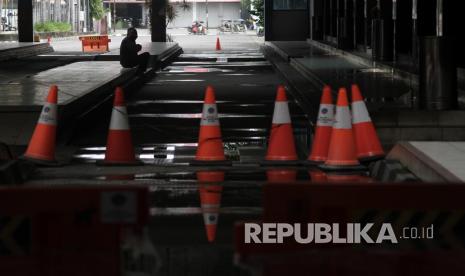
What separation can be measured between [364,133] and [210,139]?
159 cm

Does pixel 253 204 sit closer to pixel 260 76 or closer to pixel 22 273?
pixel 22 273

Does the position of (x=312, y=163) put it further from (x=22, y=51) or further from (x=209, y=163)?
(x=22, y=51)

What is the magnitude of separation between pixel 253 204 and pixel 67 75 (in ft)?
57.4

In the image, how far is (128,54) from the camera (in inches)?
1175

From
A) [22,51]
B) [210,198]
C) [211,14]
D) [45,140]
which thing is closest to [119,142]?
[45,140]

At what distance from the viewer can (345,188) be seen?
480 centimetres

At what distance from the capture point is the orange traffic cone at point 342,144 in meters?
11.6

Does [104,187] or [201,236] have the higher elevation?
[104,187]

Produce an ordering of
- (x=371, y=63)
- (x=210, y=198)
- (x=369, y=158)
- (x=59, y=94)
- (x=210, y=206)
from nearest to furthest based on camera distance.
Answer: (x=210, y=206) → (x=210, y=198) → (x=369, y=158) → (x=59, y=94) → (x=371, y=63)

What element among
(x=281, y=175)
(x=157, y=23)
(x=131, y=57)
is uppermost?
(x=157, y=23)

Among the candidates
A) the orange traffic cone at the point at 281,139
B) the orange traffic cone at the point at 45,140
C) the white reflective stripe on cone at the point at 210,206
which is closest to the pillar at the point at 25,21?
the orange traffic cone at the point at 45,140

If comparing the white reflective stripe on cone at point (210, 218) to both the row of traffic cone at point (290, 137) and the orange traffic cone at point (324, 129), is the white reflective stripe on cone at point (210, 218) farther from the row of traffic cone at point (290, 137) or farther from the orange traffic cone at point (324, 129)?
the orange traffic cone at point (324, 129)

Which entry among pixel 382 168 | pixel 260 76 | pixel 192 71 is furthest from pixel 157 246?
pixel 192 71

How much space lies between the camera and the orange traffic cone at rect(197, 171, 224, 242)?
8.33 m
